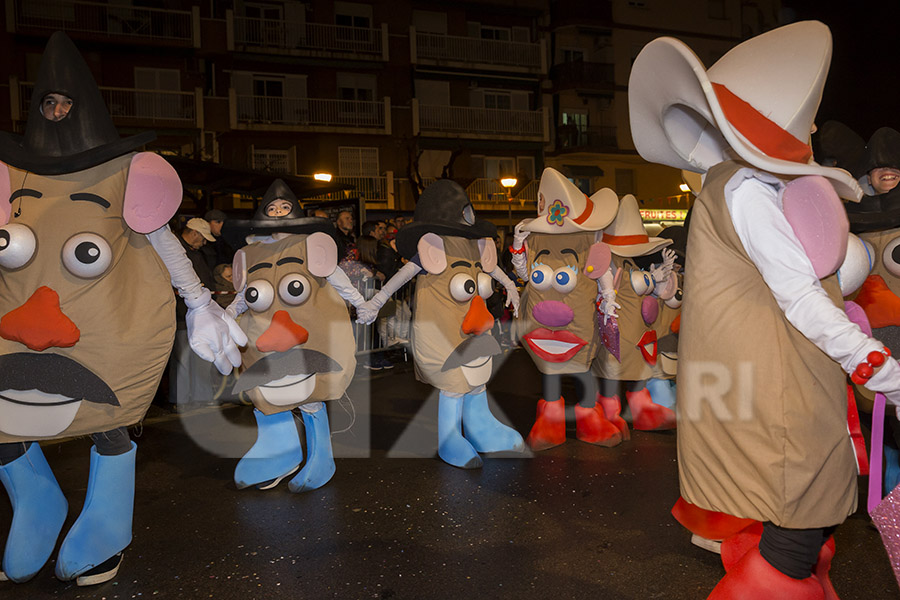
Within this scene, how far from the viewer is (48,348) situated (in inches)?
102

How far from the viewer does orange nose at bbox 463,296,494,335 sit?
416 cm

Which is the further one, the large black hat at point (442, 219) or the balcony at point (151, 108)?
the balcony at point (151, 108)

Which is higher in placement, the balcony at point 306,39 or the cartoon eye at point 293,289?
the balcony at point 306,39

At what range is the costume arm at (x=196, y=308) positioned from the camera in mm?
2938

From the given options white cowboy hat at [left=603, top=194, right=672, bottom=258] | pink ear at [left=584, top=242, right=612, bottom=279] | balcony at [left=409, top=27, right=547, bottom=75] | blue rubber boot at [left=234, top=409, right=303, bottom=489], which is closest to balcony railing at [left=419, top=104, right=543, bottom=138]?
balcony at [left=409, top=27, right=547, bottom=75]

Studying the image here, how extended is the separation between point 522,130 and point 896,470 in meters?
18.9

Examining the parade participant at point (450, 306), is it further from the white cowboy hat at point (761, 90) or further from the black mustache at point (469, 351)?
the white cowboy hat at point (761, 90)

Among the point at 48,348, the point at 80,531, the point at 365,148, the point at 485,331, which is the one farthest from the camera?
the point at 365,148

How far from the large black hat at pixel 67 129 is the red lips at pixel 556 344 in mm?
2709

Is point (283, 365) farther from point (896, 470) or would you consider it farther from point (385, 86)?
point (385, 86)

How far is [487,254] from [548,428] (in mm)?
1255

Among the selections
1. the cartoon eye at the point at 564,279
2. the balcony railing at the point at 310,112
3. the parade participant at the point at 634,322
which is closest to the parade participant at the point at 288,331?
the cartoon eye at the point at 564,279

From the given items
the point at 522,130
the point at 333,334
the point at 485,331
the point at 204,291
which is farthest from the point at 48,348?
the point at 522,130

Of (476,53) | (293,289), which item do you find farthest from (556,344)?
(476,53)
